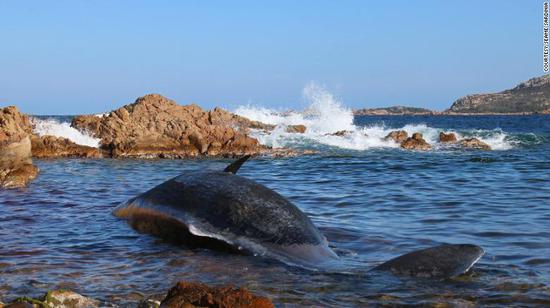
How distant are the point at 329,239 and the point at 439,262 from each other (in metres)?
→ 2.05

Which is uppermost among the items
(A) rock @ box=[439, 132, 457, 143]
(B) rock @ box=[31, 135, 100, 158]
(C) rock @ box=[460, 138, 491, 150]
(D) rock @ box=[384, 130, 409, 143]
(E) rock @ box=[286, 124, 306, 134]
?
(E) rock @ box=[286, 124, 306, 134]

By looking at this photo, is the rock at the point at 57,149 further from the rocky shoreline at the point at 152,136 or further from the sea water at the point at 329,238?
the sea water at the point at 329,238

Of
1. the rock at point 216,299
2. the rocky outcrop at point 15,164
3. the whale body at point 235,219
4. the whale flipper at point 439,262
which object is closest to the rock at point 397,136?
the rocky outcrop at point 15,164

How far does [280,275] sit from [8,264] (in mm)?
2226

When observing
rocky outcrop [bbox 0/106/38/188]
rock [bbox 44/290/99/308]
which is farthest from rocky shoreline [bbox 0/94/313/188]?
rock [bbox 44/290/99/308]

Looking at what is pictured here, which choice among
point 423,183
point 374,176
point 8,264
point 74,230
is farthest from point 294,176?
point 8,264

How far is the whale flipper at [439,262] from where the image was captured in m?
4.50

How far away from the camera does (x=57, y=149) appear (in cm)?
1983

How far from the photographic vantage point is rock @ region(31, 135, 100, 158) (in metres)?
19.5

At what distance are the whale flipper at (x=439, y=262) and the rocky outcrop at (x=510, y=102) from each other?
5663 inches

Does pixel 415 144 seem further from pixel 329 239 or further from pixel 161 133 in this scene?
pixel 329 239

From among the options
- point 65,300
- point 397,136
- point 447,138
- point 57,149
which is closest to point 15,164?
point 65,300

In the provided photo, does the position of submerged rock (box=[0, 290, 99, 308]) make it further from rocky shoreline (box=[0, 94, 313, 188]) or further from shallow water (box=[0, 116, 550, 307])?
rocky shoreline (box=[0, 94, 313, 188])

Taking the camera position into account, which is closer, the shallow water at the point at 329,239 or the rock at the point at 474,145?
the shallow water at the point at 329,239
